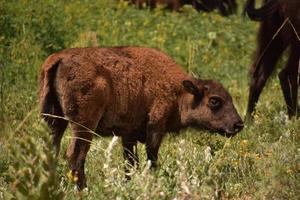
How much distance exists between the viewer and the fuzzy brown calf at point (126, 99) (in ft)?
23.0

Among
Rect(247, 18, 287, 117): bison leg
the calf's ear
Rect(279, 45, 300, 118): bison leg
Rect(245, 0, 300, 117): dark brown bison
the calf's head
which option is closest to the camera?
the calf's ear

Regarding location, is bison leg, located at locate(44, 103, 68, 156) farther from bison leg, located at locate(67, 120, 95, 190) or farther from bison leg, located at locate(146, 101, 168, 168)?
bison leg, located at locate(146, 101, 168, 168)

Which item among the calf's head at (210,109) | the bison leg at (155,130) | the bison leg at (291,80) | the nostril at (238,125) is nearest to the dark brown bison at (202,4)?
the bison leg at (291,80)

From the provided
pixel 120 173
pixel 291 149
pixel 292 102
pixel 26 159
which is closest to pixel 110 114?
pixel 120 173

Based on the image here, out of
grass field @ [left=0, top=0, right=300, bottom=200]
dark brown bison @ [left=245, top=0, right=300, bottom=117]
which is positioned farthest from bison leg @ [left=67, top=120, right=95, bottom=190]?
dark brown bison @ [left=245, top=0, right=300, bottom=117]

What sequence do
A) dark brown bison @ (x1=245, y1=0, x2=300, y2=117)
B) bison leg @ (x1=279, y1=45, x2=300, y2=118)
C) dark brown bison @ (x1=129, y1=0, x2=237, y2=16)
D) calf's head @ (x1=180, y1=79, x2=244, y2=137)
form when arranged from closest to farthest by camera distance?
calf's head @ (x1=180, y1=79, x2=244, y2=137) → dark brown bison @ (x1=245, y1=0, x2=300, y2=117) → bison leg @ (x1=279, y1=45, x2=300, y2=118) → dark brown bison @ (x1=129, y1=0, x2=237, y2=16)

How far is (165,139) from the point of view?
8703mm

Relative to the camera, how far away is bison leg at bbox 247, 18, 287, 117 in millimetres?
10656

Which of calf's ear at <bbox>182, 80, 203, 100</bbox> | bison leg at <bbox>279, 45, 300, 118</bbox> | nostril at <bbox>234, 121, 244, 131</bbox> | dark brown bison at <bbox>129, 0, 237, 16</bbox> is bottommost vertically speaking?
dark brown bison at <bbox>129, 0, 237, 16</bbox>

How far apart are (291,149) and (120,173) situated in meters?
1.33

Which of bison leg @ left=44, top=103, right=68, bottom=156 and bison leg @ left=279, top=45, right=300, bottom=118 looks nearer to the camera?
bison leg @ left=44, top=103, right=68, bottom=156

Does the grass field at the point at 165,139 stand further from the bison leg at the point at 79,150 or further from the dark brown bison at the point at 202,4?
the dark brown bison at the point at 202,4

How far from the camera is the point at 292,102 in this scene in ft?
34.0

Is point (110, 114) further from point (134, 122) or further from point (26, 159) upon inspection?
point (26, 159)
